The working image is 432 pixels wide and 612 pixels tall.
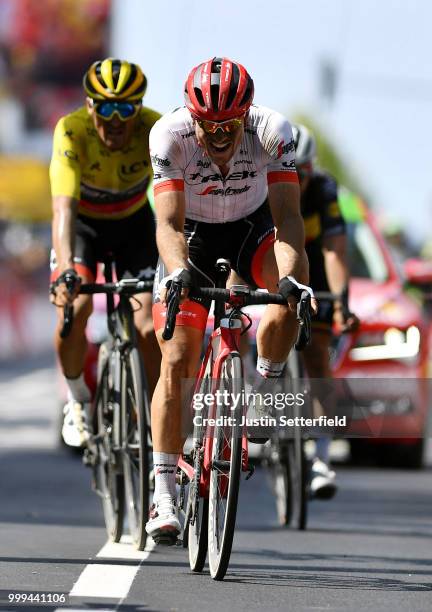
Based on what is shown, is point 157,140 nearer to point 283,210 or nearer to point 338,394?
point 283,210

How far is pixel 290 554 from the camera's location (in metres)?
8.99

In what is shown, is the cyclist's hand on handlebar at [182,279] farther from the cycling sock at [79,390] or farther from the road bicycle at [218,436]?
the cycling sock at [79,390]

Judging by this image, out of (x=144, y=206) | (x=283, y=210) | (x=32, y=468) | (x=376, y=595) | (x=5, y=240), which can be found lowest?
(x=5, y=240)

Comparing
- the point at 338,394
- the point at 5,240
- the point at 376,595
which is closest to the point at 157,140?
the point at 376,595

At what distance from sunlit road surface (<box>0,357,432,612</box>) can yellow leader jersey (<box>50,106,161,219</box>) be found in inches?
68.3

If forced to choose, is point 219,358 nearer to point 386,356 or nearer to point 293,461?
point 293,461

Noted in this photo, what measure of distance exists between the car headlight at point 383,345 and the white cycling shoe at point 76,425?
15.1ft

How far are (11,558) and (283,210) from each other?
6.63 ft

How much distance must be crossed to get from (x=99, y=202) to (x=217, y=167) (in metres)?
1.81

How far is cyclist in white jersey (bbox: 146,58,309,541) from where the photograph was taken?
7.60m

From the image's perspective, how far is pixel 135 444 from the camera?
352 inches

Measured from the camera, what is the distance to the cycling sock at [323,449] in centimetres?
1058

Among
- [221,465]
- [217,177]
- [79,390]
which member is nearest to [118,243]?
[79,390]

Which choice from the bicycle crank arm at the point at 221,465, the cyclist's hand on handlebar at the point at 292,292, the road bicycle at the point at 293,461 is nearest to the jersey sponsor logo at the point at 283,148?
the cyclist's hand on handlebar at the point at 292,292
